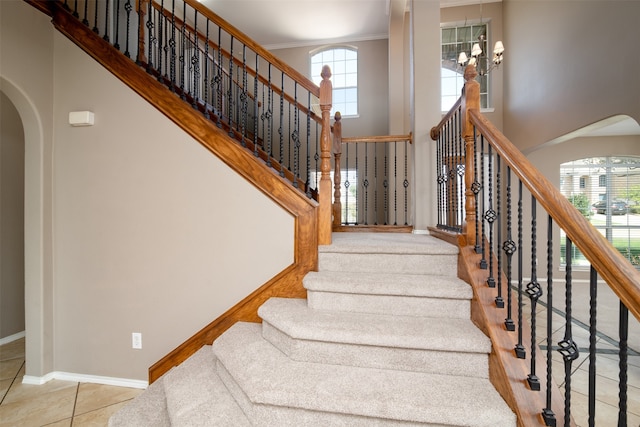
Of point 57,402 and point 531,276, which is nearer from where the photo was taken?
point 531,276

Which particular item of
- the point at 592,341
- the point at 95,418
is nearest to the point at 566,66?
the point at 592,341

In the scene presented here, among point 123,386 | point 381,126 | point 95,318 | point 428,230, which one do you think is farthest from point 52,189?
point 381,126

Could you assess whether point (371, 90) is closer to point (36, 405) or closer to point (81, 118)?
point (81, 118)

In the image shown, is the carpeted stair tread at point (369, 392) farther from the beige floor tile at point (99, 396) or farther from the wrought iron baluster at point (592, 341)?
the beige floor tile at point (99, 396)

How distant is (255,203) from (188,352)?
1.16m

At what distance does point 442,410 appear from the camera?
4.05 feet

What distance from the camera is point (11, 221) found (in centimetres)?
334

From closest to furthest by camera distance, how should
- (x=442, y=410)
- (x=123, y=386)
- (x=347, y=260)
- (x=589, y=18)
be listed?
(x=442, y=410) → (x=347, y=260) → (x=123, y=386) → (x=589, y=18)

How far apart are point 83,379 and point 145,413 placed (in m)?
1.35

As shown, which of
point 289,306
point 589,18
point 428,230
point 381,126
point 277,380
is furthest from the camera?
point 381,126

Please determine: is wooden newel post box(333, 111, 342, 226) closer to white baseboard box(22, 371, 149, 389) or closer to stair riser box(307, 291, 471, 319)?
stair riser box(307, 291, 471, 319)

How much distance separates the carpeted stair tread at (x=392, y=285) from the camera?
1796 mm

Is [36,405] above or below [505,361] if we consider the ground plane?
below

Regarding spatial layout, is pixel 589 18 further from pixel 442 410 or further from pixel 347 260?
pixel 442 410
